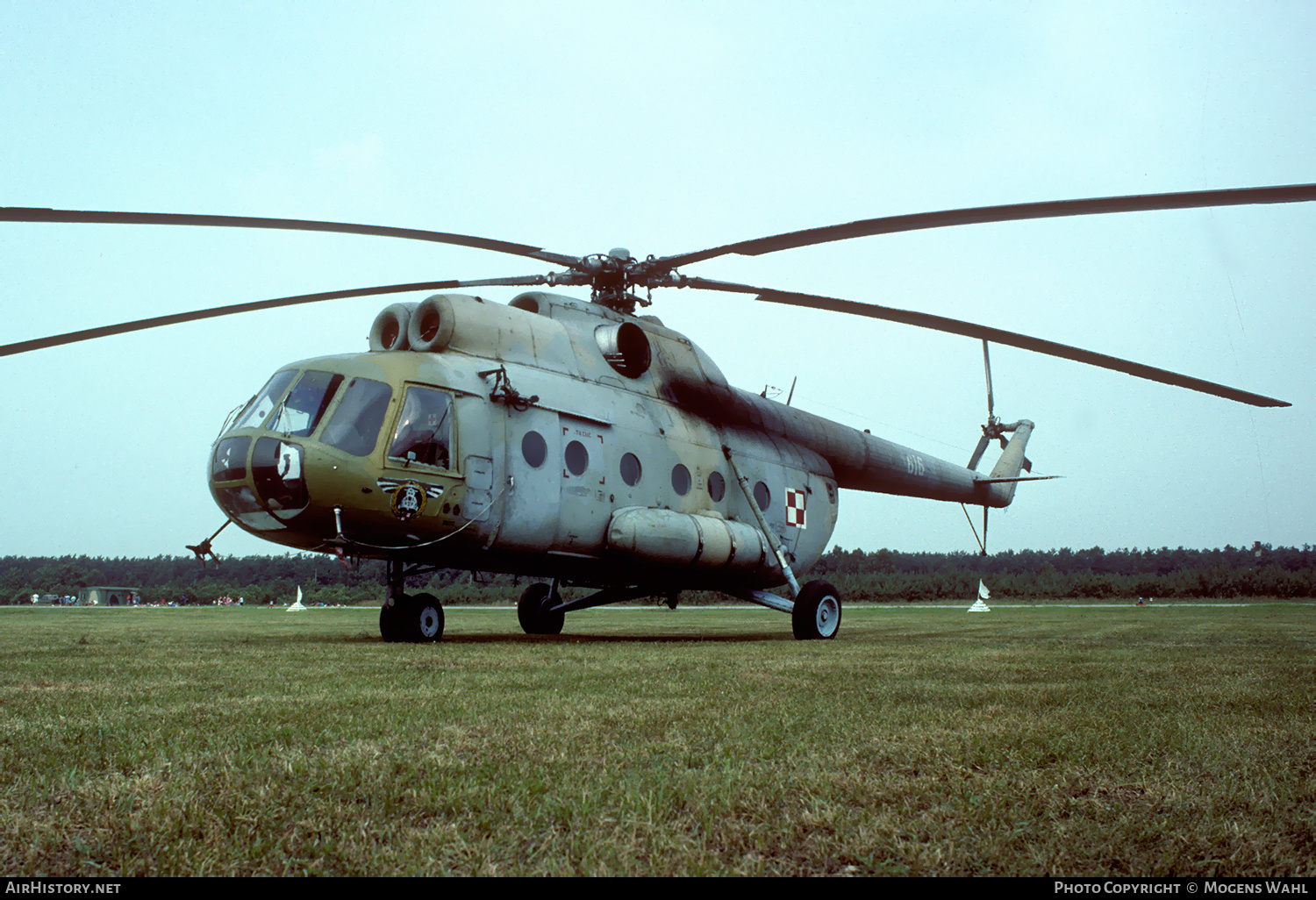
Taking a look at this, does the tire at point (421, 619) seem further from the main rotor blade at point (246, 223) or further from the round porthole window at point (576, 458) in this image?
the main rotor blade at point (246, 223)

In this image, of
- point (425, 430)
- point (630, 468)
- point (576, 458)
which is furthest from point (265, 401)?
point (630, 468)

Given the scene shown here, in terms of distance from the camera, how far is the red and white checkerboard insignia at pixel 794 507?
50.0ft

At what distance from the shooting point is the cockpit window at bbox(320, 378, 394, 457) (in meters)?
9.66

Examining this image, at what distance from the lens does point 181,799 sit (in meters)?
2.82

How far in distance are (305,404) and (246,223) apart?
203 cm

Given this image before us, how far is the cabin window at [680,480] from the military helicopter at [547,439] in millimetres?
43

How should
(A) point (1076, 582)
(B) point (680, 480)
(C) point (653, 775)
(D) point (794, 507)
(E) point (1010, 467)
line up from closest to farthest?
(C) point (653, 775), (B) point (680, 480), (D) point (794, 507), (E) point (1010, 467), (A) point (1076, 582)

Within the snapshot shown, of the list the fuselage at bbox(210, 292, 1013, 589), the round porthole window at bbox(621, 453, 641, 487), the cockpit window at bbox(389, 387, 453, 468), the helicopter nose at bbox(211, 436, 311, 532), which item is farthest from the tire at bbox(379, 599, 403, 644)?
the round porthole window at bbox(621, 453, 641, 487)

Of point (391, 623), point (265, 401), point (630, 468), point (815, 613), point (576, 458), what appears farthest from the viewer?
point (815, 613)

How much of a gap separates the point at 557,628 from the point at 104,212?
9621 millimetres

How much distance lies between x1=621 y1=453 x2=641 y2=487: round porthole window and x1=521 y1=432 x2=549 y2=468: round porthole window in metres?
1.35

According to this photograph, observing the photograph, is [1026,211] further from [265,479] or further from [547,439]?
[265,479]

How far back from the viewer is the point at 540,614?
15.2 metres

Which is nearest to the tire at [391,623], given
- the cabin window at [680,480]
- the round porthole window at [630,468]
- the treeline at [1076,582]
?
the round porthole window at [630,468]
